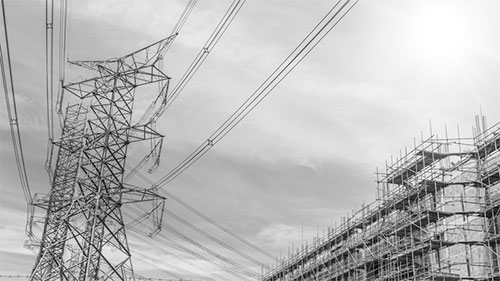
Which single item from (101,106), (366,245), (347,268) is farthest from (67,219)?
(347,268)

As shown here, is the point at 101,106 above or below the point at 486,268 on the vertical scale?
above

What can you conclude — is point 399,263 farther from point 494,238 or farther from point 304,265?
point 304,265

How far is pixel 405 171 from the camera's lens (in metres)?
32.3

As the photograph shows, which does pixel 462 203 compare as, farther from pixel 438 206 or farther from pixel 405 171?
pixel 405 171

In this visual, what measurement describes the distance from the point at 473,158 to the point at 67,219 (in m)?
20.0

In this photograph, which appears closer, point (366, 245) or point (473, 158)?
point (473, 158)

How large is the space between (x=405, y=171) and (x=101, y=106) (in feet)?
59.0

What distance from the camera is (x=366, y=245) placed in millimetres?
36688

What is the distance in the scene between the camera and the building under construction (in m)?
26.2

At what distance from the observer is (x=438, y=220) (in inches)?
1133

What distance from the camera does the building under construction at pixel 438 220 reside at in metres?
26.2

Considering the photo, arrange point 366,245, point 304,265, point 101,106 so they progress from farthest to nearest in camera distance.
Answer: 1. point 304,265
2. point 366,245
3. point 101,106

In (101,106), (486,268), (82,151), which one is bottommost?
(486,268)

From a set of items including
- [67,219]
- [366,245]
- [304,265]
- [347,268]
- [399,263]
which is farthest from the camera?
[304,265]
